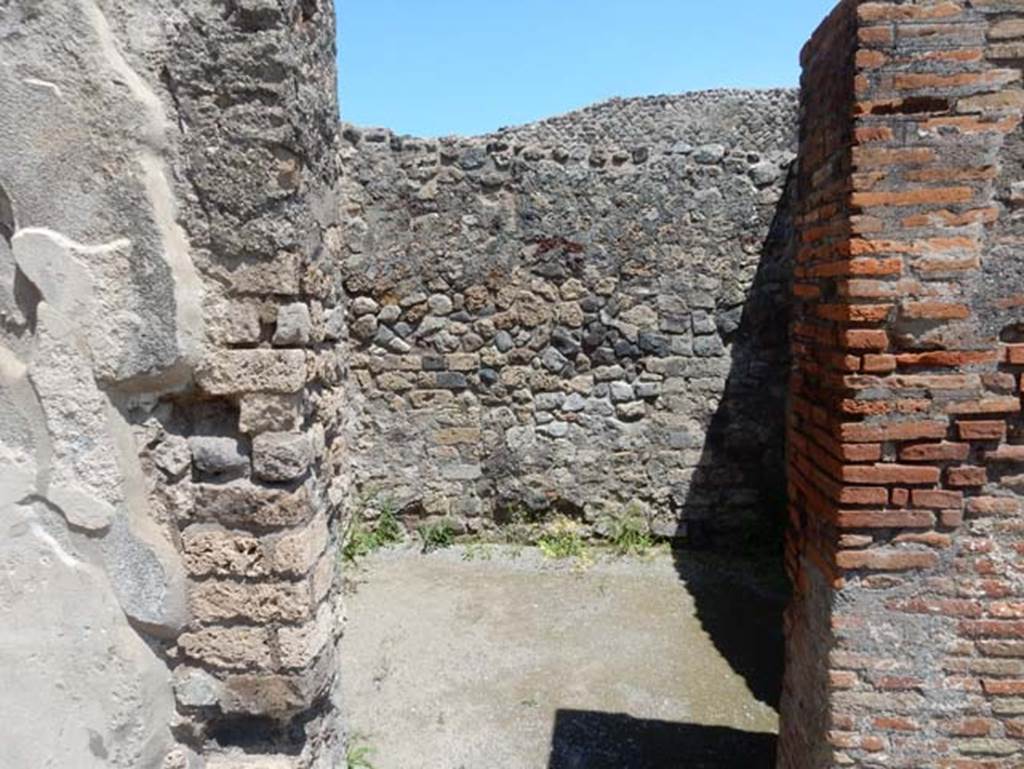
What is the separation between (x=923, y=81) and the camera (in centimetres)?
191

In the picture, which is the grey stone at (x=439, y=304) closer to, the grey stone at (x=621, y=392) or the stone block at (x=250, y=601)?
the grey stone at (x=621, y=392)

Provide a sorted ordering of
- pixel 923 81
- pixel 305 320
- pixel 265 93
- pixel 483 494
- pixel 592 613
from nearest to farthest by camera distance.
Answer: pixel 265 93 < pixel 305 320 < pixel 923 81 < pixel 592 613 < pixel 483 494

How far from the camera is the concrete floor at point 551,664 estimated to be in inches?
125

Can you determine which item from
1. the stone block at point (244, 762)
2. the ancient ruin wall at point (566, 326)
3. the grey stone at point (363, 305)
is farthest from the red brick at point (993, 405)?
the grey stone at point (363, 305)

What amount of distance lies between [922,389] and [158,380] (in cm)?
198

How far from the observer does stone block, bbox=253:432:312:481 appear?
1518 millimetres

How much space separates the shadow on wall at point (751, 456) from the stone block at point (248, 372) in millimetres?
4030

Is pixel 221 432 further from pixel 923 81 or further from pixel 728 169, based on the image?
pixel 728 169

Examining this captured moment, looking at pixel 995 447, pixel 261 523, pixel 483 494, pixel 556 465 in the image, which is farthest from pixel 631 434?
pixel 261 523

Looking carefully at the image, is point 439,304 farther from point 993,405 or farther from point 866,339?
point 993,405

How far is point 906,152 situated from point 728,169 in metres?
3.28

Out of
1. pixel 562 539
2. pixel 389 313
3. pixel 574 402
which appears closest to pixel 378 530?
pixel 562 539

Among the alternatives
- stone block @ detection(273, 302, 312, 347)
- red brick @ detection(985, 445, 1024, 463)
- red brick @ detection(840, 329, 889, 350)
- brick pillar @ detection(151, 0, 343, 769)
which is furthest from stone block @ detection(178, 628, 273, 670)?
red brick @ detection(985, 445, 1024, 463)

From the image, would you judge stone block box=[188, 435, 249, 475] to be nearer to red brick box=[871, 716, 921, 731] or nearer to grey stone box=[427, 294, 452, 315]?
red brick box=[871, 716, 921, 731]
